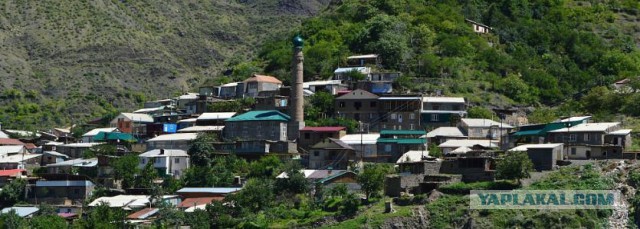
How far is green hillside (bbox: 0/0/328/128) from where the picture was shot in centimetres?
12912

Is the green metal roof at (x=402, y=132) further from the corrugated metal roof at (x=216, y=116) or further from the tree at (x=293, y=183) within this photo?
the corrugated metal roof at (x=216, y=116)

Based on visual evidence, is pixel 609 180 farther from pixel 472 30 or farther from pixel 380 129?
pixel 472 30

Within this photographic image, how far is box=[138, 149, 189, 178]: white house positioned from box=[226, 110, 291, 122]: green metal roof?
16.6 feet

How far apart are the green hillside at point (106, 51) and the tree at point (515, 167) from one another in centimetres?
5758

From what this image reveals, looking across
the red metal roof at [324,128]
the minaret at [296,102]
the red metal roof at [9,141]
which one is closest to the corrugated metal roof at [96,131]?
the red metal roof at [9,141]

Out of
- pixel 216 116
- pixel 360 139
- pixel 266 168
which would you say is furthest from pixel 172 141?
pixel 360 139

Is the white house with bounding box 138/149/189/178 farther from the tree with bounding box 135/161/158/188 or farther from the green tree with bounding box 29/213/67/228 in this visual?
the green tree with bounding box 29/213/67/228

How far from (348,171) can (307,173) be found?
2.60m

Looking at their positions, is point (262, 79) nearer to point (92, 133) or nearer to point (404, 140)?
point (92, 133)

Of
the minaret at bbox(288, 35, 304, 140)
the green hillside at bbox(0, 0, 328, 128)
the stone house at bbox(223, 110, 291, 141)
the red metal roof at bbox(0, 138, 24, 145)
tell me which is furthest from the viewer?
the green hillside at bbox(0, 0, 328, 128)

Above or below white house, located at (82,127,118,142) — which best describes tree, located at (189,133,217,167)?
below

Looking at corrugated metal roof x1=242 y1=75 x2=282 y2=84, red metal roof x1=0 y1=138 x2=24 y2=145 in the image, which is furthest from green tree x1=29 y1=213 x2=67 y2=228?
corrugated metal roof x1=242 y1=75 x2=282 y2=84

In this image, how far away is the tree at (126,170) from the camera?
85.0m

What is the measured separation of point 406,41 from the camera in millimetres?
107875
